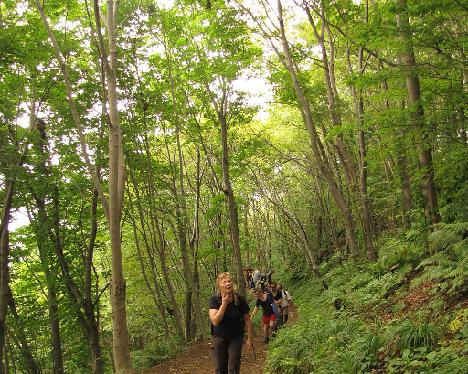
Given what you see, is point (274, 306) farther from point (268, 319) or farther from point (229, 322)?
point (229, 322)

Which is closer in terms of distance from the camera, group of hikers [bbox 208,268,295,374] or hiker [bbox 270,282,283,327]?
group of hikers [bbox 208,268,295,374]

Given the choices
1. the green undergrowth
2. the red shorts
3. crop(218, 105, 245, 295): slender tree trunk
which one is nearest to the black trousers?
the green undergrowth

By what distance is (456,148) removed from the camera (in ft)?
19.2

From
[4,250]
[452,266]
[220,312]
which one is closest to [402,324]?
[452,266]

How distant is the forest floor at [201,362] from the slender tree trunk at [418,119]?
201 inches

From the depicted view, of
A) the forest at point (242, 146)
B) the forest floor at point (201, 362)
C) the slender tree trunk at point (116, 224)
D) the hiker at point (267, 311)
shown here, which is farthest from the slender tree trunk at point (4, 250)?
the hiker at point (267, 311)

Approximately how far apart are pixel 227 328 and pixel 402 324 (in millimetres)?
2188

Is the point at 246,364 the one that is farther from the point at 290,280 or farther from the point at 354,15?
the point at 290,280

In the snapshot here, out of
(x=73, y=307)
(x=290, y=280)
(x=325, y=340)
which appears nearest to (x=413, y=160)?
(x=325, y=340)

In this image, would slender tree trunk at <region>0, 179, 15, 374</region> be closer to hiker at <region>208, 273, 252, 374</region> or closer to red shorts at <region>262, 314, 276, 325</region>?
red shorts at <region>262, 314, 276, 325</region>

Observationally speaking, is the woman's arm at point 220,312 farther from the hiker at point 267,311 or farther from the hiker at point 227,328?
the hiker at point 267,311

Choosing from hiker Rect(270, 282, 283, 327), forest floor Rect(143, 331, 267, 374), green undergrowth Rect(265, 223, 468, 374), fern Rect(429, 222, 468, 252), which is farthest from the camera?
hiker Rect(270, 282, 283, 327)

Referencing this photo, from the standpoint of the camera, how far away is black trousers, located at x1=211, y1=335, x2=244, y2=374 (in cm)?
499

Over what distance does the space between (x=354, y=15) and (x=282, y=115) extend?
1104 cm
